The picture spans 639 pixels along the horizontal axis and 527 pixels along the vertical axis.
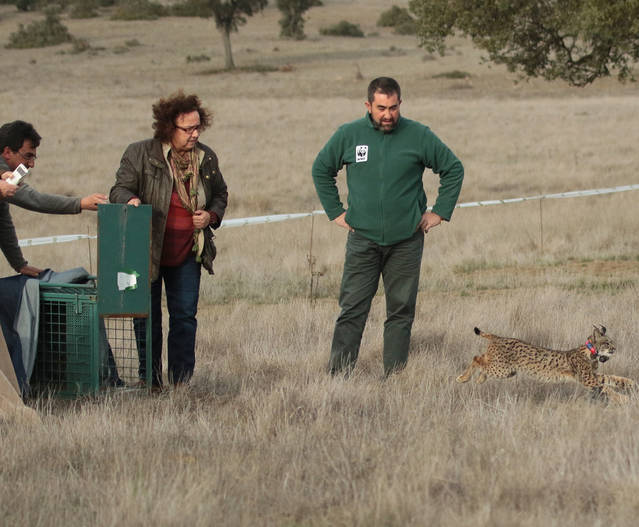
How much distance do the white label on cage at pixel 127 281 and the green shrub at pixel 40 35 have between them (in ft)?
230

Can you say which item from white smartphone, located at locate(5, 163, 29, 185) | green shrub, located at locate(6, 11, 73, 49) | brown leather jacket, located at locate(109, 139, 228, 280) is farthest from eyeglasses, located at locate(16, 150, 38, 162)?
green shrub, located at locate(6, 11, 73, 49)

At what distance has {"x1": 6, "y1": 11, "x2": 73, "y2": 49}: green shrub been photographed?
71750 mm

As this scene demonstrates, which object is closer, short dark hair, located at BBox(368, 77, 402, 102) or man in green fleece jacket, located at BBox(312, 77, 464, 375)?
short dark hair, located at BBox(368, 77, 402, 102)

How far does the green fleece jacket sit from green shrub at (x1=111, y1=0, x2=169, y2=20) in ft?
278

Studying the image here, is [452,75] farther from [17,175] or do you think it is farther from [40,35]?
[17,175]

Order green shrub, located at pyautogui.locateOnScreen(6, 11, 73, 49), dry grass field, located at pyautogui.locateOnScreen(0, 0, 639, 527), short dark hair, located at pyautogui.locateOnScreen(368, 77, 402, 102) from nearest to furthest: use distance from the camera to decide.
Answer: dry grass field, located at pyautogui.locateOnScreen(0, 0, 639, 527), short dark hair, located at pyautogui.locateOnScreen(368, 77, 402, 102), green shrub, located at pyautogui.locateOnScreen(6, 11, 73, 49)

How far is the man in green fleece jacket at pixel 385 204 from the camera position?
6008 mm

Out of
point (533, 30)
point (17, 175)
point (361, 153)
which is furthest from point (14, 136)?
point (533, 30)

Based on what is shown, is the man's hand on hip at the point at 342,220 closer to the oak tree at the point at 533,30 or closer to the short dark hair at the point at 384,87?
the short dark hair at the point at 384,87

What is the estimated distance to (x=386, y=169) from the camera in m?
6.00

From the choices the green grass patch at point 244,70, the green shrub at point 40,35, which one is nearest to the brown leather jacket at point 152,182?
the green grass patch at point 244,70

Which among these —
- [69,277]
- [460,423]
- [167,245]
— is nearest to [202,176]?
[167,245]

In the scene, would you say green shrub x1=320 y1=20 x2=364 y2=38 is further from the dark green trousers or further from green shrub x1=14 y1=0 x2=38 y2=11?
the dark green trousers

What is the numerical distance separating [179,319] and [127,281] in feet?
2.34
